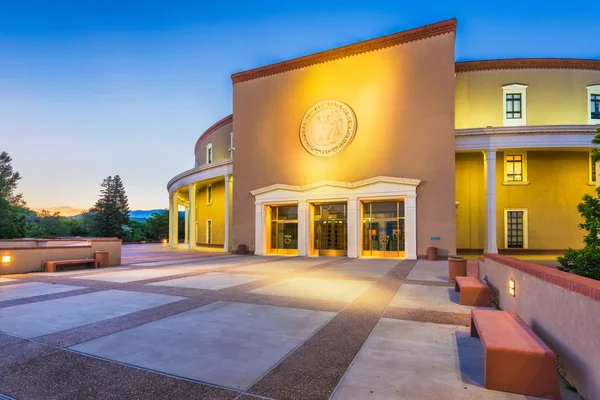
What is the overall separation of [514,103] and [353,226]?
1592cm

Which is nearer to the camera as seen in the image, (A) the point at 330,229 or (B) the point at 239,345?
(B) the point at 239,345

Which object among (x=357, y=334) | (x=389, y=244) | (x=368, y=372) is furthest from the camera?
(x=389, y=244)

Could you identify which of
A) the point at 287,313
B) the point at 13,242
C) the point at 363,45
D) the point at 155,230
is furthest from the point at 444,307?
the point at 155,230

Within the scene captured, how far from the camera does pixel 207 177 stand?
32500mm

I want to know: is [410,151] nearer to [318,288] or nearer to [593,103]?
[318,288]

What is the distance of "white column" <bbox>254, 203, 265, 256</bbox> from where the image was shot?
26547mm

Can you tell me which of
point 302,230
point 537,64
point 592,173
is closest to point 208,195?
point 302,230

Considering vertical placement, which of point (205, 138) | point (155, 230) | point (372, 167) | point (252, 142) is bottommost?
point (155, 230)

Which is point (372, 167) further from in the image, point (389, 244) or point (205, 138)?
point (205, 138)

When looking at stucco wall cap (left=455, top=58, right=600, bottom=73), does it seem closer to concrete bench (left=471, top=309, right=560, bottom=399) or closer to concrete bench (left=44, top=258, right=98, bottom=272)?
concrete bench (left=471, top=309, right=560, bottom=399)

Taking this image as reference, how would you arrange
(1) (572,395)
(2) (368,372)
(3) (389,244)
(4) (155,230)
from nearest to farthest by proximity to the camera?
(1) (572,395) < (2) (368,372) < (3) (389,244) < (4) (155,230)

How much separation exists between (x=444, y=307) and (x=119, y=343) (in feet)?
22.4

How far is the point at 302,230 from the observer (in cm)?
2522

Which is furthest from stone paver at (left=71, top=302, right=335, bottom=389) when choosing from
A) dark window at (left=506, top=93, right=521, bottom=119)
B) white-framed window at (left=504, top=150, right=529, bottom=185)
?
dark window at (left=506, top=93, right=521, bottom=119)
